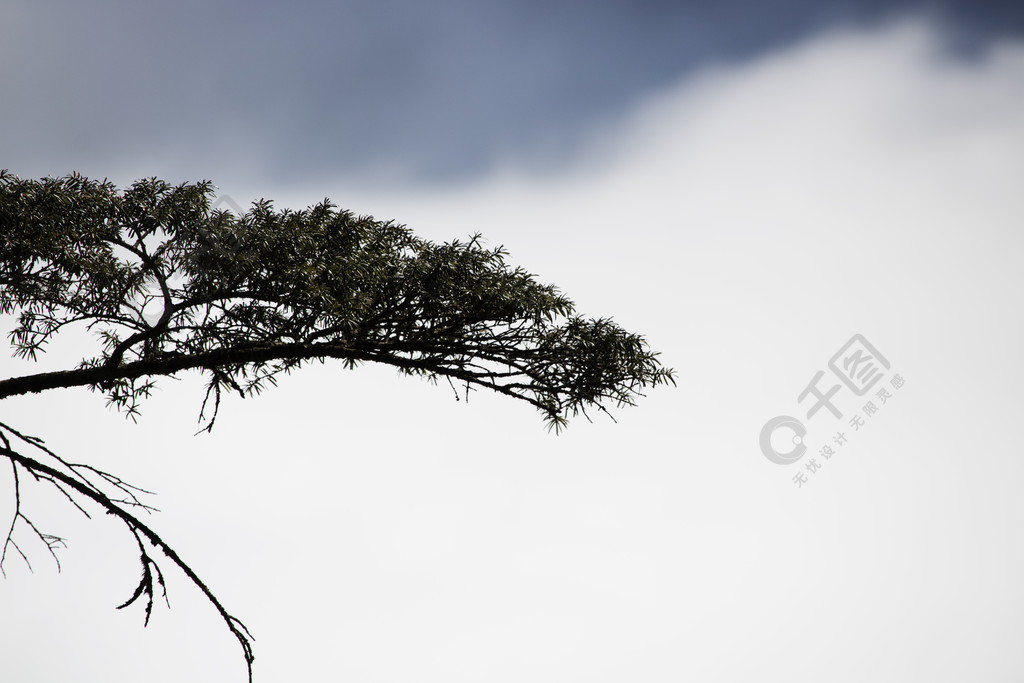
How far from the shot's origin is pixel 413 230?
5723 mm

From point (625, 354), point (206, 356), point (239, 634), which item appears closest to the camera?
point (206, 356)

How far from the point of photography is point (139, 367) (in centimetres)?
536

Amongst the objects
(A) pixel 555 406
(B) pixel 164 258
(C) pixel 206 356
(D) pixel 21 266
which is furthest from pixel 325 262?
(D) pixel 21 266

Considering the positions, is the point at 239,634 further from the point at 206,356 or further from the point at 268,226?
the point at 268,226

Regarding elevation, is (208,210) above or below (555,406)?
above

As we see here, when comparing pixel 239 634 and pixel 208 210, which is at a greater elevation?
pixel 208 210

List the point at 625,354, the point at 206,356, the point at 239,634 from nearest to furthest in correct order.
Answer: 1. the point at 206,356
2. the point at 625,354
3. the point at 239,634

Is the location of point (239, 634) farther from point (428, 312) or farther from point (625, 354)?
point (625, 354)

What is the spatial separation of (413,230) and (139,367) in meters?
2.30

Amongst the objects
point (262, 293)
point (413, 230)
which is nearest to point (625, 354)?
point (413, 230)

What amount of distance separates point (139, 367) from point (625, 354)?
3.65 m

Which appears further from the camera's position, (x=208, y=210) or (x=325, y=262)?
(x=208, y=210)

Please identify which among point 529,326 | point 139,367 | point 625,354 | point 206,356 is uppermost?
point 139,367

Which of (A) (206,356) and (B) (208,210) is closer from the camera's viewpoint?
(A) (206,356)
